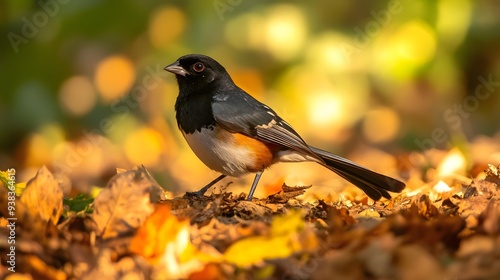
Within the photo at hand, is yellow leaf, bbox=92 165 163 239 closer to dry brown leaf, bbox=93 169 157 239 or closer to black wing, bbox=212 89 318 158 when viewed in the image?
dry brown leaf, bbox=93 169 157 239

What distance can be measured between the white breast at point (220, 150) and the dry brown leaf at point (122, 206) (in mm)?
1926

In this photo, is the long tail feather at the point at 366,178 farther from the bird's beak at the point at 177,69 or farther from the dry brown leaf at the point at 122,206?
the dry brown leaf at the point at 122,206

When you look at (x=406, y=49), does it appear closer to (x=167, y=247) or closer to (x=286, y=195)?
(x=286, y=195)

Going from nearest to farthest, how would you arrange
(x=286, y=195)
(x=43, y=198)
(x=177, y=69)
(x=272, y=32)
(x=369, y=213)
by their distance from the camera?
1. (x=43, y=198)
2. (x=369, y=213)
3. (x=286, y=195)
4. (x=177, y=69)
5. (x=272, y=32)

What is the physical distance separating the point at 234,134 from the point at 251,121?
0.15m

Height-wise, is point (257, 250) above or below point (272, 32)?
below

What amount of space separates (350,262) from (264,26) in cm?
595

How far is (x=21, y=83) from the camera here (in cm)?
760

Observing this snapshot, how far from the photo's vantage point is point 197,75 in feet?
15.7

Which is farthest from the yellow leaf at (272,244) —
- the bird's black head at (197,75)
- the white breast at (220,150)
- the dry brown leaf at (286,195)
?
the bird's black head at (197,75)

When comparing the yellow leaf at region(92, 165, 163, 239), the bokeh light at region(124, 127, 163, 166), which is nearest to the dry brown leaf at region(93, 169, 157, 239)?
the yellow leaf at region(92, 165, 163, 239)

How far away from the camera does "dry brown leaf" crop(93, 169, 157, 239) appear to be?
242 centimetres

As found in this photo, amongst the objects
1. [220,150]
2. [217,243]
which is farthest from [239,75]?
[217,243]

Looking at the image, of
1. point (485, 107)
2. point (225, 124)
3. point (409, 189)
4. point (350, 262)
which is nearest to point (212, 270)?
point (350, 262)
